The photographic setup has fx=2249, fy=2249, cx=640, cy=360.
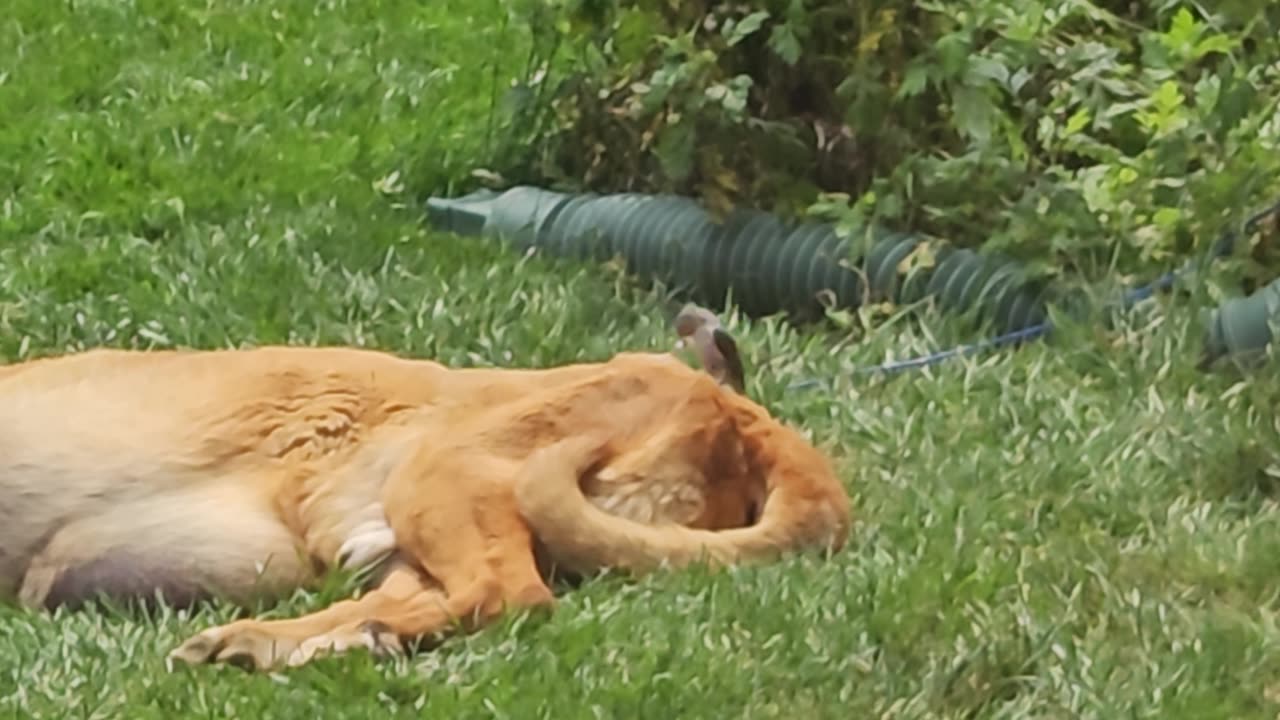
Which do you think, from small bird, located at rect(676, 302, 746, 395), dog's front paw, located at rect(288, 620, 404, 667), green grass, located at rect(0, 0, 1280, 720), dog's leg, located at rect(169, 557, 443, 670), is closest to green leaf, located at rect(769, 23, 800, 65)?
green grass, located at rect(0, 0, 1280, 720)

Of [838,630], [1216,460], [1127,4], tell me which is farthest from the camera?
[1127,4]

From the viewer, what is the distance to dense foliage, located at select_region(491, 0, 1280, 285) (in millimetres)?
5750

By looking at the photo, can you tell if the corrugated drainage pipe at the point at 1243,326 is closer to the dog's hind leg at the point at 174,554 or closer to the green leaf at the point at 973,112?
the green leaf at the point at 973,112

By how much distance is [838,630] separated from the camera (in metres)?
3.62

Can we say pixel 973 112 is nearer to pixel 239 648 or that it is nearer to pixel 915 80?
pixel 915 80

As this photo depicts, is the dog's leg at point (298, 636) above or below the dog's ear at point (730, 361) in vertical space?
above

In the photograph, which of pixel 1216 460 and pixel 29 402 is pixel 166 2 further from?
pixel 1216 460

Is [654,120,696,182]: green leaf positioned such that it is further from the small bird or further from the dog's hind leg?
the dog's hind leg

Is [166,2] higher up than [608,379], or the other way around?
[608,379]

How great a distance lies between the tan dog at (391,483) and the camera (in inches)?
150

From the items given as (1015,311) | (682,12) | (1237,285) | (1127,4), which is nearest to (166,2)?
(682,12)

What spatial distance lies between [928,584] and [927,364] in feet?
5.15

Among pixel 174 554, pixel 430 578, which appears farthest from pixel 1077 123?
pixel 174 554

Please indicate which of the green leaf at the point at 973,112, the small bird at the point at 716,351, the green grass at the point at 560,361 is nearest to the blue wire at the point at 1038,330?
the green grass at the point at 560,361
